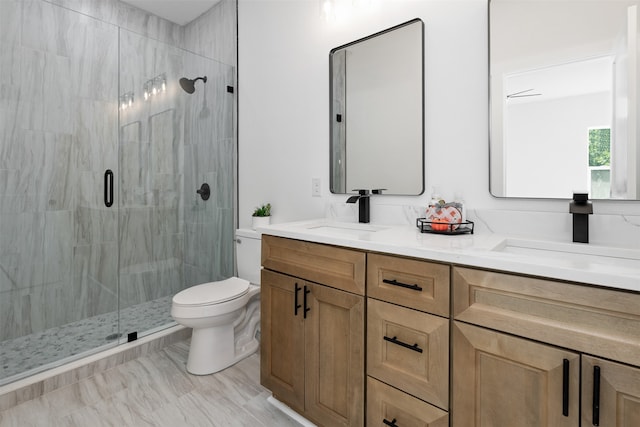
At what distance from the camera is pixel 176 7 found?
282cm

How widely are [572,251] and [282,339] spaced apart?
1226 millimetres

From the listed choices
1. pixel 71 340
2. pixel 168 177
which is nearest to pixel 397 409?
pixel 71 340

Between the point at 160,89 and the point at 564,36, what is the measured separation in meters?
2.40

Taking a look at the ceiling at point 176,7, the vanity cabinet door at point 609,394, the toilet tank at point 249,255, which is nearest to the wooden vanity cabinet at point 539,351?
the vanity cabinet door at point 609,394

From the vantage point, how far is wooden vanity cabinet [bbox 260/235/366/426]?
4.13 ft

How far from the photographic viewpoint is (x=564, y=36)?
125cm

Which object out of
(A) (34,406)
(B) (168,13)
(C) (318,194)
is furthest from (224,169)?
(A) (34,406)

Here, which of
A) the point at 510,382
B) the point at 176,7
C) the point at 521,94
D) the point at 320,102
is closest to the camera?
the point at 510,382

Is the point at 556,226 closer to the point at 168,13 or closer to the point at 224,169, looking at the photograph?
the point at 224,169

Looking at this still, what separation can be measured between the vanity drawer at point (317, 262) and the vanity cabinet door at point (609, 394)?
668 mm

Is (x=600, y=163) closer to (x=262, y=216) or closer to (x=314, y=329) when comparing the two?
(x=314, y=329)

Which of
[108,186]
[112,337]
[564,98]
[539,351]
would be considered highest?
[564,98]

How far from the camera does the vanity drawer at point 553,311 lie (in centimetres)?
76

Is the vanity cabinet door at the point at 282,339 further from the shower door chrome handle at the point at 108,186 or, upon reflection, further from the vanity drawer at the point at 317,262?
the shower door chrome handle at the point at 108,186
